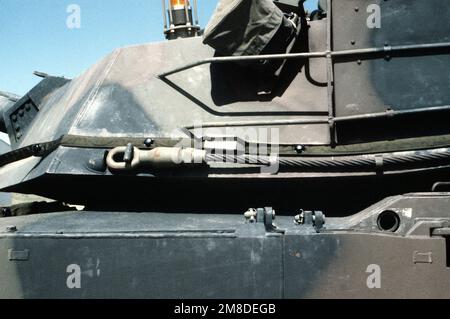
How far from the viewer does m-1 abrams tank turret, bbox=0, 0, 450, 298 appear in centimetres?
303

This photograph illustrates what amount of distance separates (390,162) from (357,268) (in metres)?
0.69

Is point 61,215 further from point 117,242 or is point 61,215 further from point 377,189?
point 377,189

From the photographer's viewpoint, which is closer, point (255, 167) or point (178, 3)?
point (255, 167)

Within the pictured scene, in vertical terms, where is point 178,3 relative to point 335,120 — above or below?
above

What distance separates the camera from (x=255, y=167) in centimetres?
343

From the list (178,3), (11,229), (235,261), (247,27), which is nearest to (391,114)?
(247,27)

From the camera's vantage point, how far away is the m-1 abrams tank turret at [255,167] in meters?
3.03

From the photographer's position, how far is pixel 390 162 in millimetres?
3279

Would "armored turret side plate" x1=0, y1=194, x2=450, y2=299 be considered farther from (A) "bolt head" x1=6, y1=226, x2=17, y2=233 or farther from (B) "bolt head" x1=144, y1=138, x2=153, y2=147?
(B) "bolt head" x1=144, y1=138, x2=153, y2=147

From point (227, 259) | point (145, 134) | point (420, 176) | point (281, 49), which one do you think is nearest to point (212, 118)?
point (145, 134)

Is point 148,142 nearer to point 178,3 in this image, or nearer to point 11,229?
point 11,229

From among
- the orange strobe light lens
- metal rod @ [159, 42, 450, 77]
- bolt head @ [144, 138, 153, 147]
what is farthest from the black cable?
the orange strobe light lens

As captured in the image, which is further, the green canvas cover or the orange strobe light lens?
the orange strobe light lens
